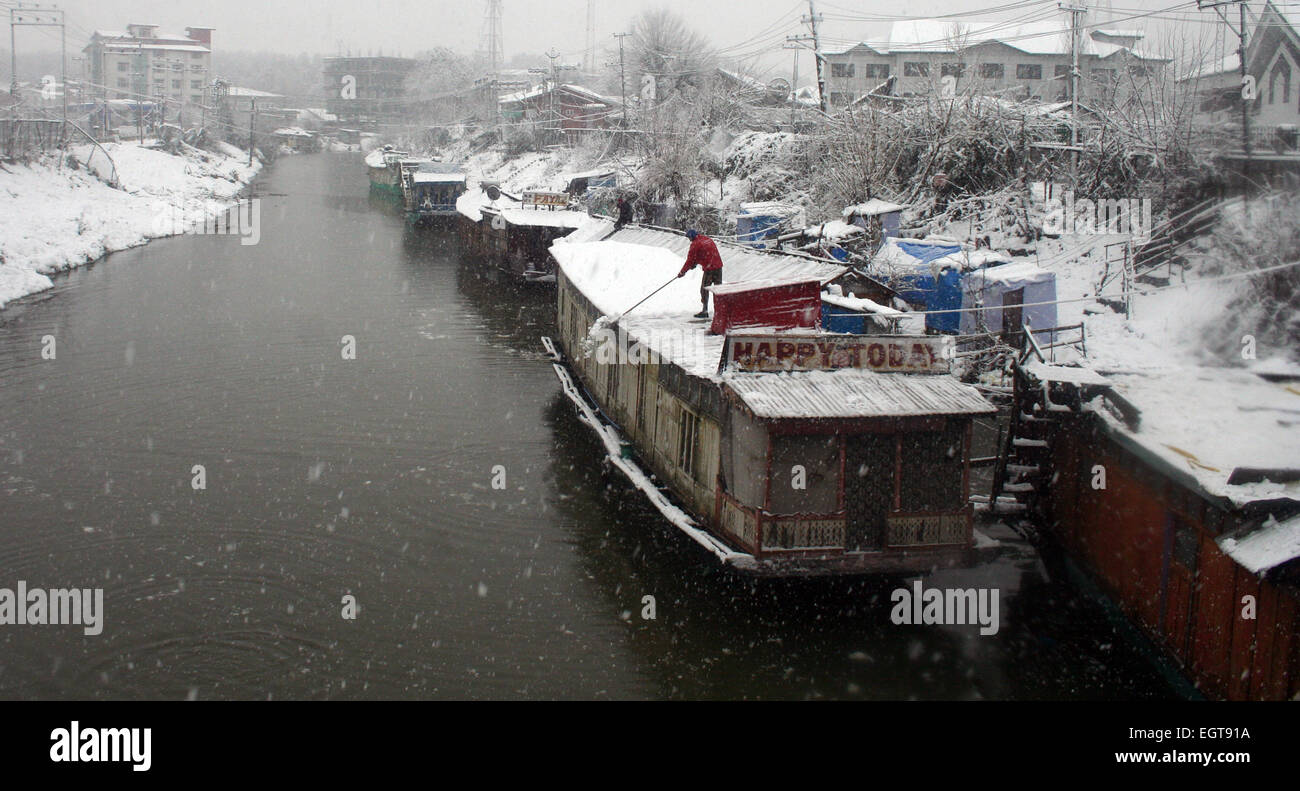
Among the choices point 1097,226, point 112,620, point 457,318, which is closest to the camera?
point 112,620

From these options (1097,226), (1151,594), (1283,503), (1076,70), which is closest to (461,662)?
(1151,594)

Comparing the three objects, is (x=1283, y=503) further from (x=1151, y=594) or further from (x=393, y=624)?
(x=393, y=624)

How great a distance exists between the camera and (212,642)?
10.5 m

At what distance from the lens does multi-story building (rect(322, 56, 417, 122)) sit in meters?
133

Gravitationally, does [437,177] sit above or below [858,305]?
above

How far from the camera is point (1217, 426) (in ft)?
32.8

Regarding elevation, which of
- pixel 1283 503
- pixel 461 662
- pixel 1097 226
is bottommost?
pixel 461 662

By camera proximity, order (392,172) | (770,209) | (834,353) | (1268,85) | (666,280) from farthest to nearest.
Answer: (392,172) < (770,209) < (1268,85) < (666,280) < (834,353)

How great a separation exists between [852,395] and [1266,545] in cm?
394

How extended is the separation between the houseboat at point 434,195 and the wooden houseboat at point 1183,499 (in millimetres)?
42672

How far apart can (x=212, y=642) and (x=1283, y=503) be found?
32.9 feet

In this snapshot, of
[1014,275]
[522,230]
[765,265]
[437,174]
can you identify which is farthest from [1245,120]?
[437,174]

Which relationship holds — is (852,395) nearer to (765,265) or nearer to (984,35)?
(765,265)

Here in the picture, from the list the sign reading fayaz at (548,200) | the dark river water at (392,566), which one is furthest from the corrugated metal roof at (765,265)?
the sign reading fayaz at (548,200)
